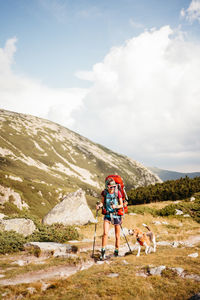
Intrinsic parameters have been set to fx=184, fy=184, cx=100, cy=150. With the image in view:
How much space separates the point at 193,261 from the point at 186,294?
2.93 meters

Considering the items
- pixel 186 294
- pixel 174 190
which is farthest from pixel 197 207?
pixel 186 294

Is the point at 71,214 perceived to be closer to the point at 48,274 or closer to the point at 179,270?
the point at 48,274

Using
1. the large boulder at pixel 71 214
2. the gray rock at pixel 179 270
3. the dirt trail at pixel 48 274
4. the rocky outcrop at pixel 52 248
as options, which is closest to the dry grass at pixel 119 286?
the gray rock at pixel 179 270

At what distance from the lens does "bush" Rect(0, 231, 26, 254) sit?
35.4ft

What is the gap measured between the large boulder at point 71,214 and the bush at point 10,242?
9.40m

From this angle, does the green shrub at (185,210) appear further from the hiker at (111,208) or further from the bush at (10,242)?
the bush at (10,242)

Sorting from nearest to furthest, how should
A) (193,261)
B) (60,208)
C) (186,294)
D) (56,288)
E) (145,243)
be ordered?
1. (186,294)
2. (56,288)
3. (193,261)
4. (145,243)
5. (60,208)

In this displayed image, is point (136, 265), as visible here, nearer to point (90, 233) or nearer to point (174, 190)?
point (90, 233)

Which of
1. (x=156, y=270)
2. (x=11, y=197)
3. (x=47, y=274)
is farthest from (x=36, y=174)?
(x=156, y=270)

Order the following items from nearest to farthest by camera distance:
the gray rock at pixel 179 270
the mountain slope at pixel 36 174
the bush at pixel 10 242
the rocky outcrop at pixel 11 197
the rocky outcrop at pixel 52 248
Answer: the gray rock at pixel 179 270 < the rocky outcrop at pixel 52 248 < the bush at pixel 10 242 < the rocky outcrop at pixel 11 197 < the mountain slope at pixel 36 174

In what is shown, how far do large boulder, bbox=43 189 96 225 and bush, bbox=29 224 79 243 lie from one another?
557 centimetres

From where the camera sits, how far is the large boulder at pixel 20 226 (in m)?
13.5

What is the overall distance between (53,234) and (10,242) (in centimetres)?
377

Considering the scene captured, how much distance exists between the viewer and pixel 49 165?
162 m
